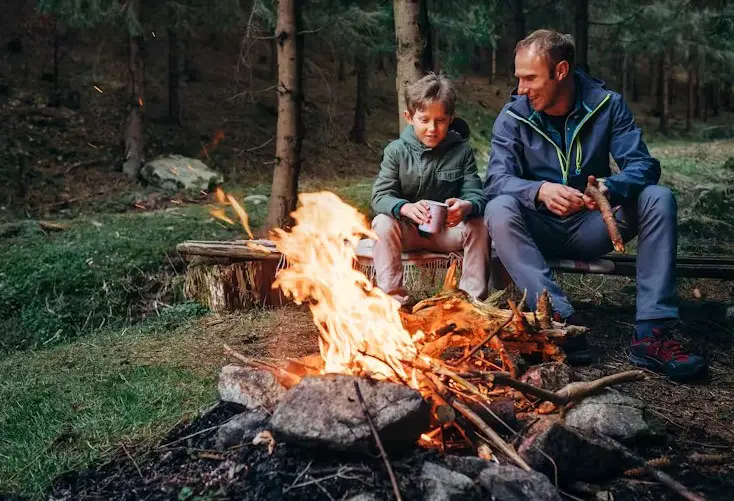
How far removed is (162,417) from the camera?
3205mm

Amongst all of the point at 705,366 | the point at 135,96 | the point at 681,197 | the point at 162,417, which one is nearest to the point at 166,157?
the point at 135,96

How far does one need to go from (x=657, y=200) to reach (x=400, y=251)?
164cm

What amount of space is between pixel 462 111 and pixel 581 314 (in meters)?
18.9

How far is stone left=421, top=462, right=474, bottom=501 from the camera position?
224cm

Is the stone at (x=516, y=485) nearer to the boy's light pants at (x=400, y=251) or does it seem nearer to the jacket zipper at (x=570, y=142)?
the boy's light pants at (x=400, y=251)

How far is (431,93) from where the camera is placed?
4113mm

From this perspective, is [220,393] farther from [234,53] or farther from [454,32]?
[234,53]

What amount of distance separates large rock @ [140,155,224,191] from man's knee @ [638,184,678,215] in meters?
9.55

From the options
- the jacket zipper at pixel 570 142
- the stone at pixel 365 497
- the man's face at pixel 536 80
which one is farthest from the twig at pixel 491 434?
the man's face at pixel 536 80

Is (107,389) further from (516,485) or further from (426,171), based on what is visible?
(516,485)

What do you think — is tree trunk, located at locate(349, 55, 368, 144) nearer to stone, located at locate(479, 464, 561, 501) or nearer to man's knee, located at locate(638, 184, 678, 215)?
man's knee, located at locate(638, 184, 678, 215)

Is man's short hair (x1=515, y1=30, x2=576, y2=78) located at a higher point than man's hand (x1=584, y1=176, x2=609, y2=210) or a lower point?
higher

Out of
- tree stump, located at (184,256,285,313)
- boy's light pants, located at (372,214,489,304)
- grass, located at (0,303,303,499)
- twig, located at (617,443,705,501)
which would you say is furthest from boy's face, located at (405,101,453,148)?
twig, located at (617,443,705,501)

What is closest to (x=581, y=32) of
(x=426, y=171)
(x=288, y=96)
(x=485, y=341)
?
(x=288, y=96)
